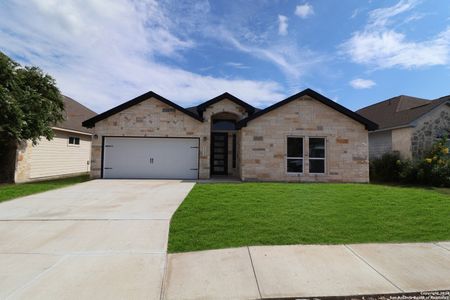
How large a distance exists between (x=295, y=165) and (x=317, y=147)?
1396 millimetres

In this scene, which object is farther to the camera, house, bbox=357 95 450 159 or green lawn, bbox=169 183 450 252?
house, bbox=357 95 450 159

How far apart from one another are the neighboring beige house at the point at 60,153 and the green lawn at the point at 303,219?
9791 millimetres

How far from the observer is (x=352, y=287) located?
3148mm

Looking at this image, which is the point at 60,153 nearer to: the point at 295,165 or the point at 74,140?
the point at 74,140

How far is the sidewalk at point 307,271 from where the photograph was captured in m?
3.08

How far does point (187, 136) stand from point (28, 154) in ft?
26.1

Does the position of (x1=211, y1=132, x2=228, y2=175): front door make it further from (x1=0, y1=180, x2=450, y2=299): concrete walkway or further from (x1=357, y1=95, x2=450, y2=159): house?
(x1=357, y1=95, x2=450, y2=159): house

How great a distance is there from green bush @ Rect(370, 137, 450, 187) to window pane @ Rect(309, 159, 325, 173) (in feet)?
13.1

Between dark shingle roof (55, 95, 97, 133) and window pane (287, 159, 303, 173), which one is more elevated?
dark shingle roof (55, 95, 97, 133)

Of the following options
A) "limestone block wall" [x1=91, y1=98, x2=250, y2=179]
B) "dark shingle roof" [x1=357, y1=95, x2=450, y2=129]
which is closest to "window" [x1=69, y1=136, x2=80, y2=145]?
"limestone block wall" [x1=91, y1=98, x2=250, y2=179]

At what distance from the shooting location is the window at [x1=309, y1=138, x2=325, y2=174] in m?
12.1

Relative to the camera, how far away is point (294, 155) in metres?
12.2

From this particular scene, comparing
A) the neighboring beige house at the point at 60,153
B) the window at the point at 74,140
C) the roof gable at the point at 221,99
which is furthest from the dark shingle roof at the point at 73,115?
the roof gable at the point at 221,99

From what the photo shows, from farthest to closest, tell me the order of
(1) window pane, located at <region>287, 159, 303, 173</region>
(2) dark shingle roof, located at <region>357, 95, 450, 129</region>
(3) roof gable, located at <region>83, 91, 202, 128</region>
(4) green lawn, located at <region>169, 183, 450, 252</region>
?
(2) dark shingle roof, located at <region>357, 95, 450, 129</region>
(3) roof gable, located at <region>83, 91, 202, 128</region>
(1) window pane, located at <region>287, 159, 303, 173</region>
(4) green lawn, located at <region>169, 183, 450, 252</region>
